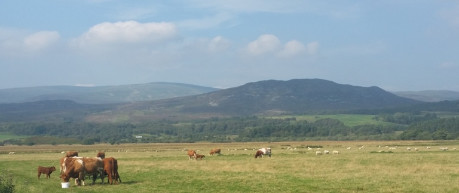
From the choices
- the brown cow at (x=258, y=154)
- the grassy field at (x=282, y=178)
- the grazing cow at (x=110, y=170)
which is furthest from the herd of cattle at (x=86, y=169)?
the brown cow at (x=258, y=154)

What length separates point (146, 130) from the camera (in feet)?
634

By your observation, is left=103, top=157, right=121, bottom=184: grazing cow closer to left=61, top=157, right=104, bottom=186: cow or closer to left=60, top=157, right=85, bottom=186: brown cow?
left=61, top=157, right=104, bottom=186: cow

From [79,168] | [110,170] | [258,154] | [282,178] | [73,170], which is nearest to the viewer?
[282,178]

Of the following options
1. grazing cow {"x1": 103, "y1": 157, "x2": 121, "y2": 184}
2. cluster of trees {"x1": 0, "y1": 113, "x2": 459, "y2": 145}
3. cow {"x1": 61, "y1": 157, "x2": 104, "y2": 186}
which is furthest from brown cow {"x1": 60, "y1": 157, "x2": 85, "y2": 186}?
cluster of trees {"x1": 0, "y1": 113, "x2": 459, "y2": 145}

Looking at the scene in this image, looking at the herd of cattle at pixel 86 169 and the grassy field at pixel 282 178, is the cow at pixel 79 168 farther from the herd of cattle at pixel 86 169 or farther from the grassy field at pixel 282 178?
the grassy field at pixel 282 178

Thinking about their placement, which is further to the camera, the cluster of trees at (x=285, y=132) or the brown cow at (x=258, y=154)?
the cluster of trees at (x=285, y=132)

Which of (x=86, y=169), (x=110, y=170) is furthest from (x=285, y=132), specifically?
(x=86, y=169)

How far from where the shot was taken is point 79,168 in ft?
107

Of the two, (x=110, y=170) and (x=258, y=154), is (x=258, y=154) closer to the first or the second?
(x=258, y=154)

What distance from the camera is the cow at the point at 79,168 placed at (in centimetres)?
3241

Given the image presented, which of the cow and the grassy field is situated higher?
the cow

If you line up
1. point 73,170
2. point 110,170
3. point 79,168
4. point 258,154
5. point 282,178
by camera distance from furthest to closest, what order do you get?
point 258,154, point 110,170, point 79,168, point 73,170, point 282,178

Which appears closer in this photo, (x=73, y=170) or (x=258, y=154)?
(x=73, y=170)

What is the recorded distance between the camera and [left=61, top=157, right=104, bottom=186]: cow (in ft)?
106
